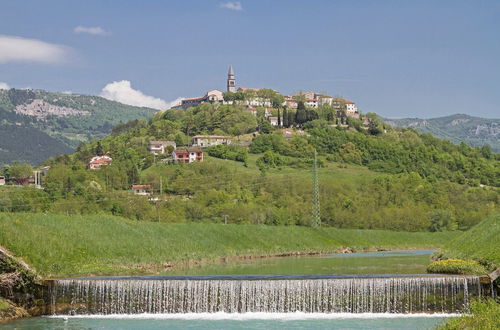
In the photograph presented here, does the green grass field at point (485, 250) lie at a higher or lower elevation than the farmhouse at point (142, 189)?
lower

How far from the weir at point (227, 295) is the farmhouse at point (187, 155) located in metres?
123

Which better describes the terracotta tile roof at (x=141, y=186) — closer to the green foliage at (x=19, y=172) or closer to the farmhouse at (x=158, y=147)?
the farmhouse at (x=158, y=147)

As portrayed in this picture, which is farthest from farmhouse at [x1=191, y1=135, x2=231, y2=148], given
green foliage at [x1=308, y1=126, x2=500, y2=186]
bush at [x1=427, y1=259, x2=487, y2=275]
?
bush at [x1=427, y1=259, x2=487, y2=275]

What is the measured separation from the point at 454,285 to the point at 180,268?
2228 centimetres

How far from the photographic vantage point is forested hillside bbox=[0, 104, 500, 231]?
100819 mm

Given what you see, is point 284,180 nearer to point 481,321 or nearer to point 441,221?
point 441,221

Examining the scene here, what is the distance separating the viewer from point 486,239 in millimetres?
43812

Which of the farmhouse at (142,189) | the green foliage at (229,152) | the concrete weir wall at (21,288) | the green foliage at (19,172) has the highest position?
the green foliage at (229,152)

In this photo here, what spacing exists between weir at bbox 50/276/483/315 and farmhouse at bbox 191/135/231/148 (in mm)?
146231

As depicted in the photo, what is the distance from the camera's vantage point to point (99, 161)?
509 feet

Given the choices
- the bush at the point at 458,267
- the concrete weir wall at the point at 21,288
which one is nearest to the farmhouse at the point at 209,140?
the bush at the point at 458,267

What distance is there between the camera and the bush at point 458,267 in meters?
35.0

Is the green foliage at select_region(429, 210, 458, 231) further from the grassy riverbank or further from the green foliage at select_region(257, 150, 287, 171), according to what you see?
the green foliage at select_region(257, 150, 287, 171)

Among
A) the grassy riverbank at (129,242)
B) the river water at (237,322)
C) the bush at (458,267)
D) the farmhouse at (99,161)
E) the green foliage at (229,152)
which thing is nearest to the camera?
the river water at (237,322)
